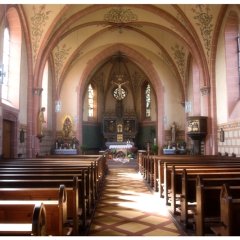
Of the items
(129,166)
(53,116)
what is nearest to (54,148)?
(53,116)

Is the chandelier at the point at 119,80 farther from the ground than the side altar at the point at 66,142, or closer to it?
farther from the ground

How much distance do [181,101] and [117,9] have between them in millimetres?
8693

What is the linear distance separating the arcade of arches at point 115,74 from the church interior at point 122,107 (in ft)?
0.22

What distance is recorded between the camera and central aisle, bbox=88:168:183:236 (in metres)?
5.57

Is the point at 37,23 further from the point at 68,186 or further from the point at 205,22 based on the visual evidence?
A: the point at 68,186

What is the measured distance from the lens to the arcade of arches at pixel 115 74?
47.9 feet

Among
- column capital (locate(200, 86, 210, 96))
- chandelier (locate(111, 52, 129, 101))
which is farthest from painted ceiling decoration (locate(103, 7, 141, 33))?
chandelier (locate(111, 52, 129, 101))

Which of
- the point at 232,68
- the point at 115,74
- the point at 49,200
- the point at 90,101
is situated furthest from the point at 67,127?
the point at 49,200

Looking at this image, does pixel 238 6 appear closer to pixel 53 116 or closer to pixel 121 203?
pixel 121 203

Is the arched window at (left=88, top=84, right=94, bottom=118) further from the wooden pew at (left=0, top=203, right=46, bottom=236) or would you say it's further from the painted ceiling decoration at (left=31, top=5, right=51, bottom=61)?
the wooden pew at (left=0, top=203, right=46, bottom=236)

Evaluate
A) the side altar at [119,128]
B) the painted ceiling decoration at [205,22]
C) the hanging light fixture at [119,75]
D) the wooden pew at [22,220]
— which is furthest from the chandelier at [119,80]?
the wooden pew at [22,220]

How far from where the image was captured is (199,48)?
1656 centimetres

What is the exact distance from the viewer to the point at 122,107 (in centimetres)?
3019

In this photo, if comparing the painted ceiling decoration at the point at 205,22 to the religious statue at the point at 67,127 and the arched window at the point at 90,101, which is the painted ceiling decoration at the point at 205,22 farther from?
the arched window at the point at 90,101
